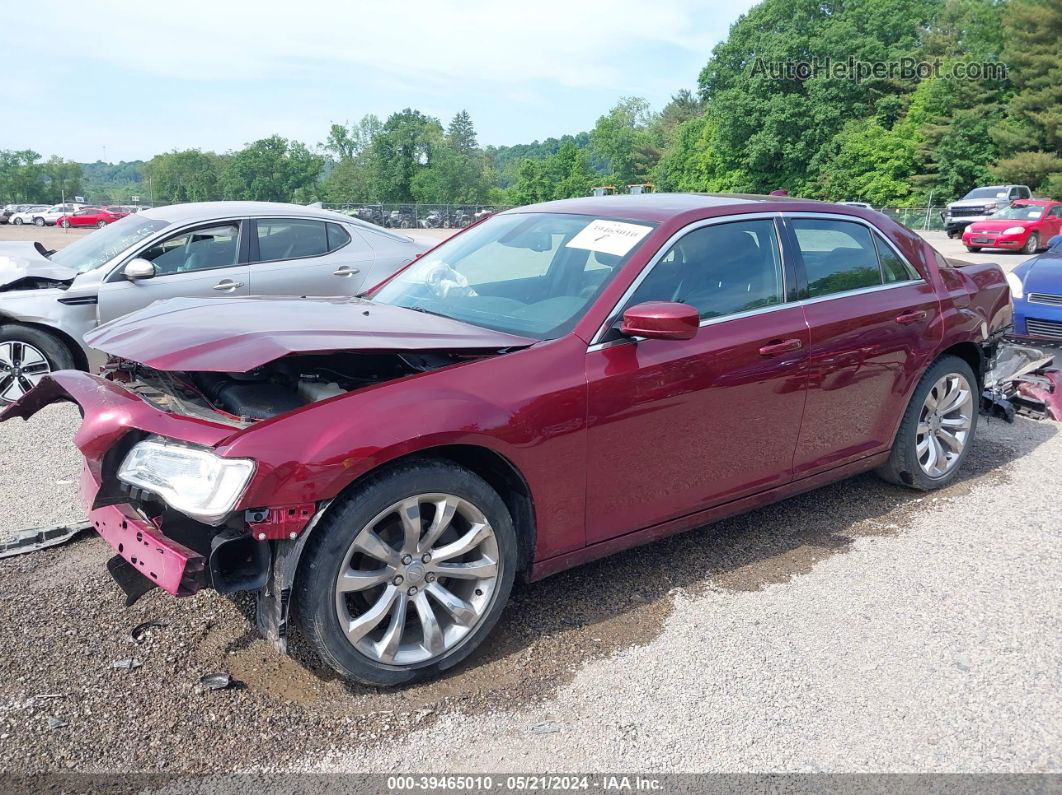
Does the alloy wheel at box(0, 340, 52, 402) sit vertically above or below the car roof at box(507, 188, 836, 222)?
below

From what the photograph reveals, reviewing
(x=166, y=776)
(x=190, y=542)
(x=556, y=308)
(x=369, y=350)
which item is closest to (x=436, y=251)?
(x=556, y=308)

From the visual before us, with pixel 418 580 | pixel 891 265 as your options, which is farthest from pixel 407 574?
pixel 891 265

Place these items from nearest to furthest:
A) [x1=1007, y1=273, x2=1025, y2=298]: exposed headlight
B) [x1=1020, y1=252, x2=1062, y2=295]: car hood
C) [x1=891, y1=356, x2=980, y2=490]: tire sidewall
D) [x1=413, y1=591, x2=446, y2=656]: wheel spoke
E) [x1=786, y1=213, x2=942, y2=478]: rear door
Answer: [x1=413, y1=591, x2=446, y2=656]: wheel spoke
[x1=786, y1=213, x2=942, y2=478]: rear door
[x1=891, y1=356, x2=980, y2=490]: tire sidewall
[x1=1020, y1=252, x2=1062, y2=295]: car hood
[x1=1007, y1=273, x2=1025, y2=298]: exposed headlight

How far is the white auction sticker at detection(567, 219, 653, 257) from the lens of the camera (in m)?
3.73

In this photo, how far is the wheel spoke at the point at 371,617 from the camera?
9.46 ft

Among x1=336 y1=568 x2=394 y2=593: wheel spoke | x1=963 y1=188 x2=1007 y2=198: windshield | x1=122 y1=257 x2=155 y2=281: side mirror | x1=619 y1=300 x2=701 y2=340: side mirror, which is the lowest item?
x1=336 y1=568 x2=394 y2=593: wheel spoke

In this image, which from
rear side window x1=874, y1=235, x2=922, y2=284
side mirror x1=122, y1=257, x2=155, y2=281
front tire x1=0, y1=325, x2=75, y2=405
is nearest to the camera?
rear side window x1=874, y1=235, x2=922, y2=284

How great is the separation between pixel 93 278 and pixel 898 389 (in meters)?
6.12

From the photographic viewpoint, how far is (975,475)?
17.7 ft

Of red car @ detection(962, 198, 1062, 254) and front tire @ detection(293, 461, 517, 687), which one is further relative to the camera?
red car @ detection(962, 198, 1062, 254)

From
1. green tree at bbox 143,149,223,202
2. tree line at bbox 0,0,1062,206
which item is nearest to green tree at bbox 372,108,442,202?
tree line at bbox 0,0,1062,206

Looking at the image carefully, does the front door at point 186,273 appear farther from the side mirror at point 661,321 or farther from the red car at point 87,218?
the red car at point 87,218

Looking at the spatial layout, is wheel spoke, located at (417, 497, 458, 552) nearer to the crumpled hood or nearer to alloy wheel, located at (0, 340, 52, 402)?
alloy wheel, located at (0, 340, 52, 402)

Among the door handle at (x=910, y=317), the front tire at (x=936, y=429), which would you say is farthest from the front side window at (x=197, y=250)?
the front tire at (x=936, y=429)
